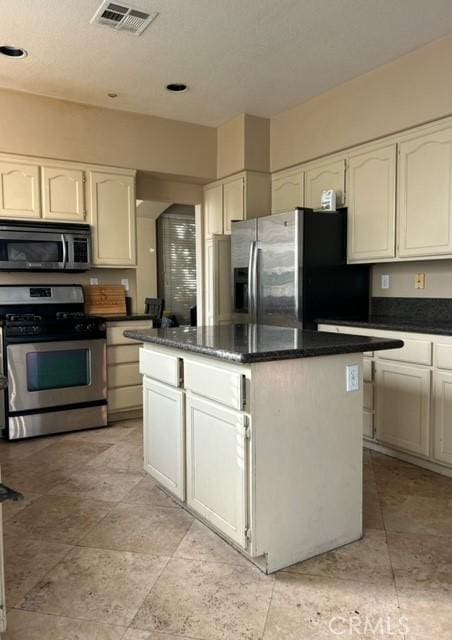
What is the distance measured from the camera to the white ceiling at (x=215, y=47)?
2.83 metres

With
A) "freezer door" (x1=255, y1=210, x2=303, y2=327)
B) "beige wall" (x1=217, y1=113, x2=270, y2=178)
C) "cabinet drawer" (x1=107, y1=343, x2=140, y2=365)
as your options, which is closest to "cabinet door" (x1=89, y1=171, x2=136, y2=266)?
"cabinet drawer" (x1=107, y1=343, x2=140, y2=365)

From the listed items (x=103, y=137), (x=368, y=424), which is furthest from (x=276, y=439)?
(x=103, y=137)

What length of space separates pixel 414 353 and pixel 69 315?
285 cm

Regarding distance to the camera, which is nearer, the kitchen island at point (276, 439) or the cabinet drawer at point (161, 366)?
the kitchen island at point (276, 439)

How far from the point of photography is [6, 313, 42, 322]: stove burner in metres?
3.88

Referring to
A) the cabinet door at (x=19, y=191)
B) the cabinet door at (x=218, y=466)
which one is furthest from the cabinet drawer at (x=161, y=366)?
the cabinet door at (x=19, y=191)

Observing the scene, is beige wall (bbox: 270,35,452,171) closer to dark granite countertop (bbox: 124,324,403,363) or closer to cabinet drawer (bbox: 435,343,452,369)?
cabinet drawer (bbox: 435,343,452,369)

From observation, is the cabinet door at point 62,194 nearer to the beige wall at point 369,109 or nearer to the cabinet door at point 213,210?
the cabinet door at point 213,210

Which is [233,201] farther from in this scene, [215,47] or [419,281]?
[419,281]

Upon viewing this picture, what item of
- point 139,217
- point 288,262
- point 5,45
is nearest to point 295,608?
point 288,262

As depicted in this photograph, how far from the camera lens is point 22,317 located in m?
4.00

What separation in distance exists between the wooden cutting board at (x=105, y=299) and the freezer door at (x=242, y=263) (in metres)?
1.11

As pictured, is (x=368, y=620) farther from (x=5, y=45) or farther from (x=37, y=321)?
(x=5, y=45)

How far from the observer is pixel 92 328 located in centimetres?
400
